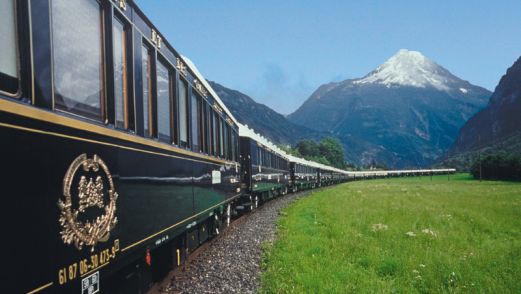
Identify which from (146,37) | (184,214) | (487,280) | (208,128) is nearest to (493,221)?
(487,280)

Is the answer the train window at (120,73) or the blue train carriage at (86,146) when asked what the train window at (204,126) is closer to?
the blue train carriage at (86,146)

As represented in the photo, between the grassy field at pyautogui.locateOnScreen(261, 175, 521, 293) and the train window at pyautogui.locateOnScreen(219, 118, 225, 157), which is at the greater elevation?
the train window at pyautogui.locateOnScreen(219, 118, 225, 157)

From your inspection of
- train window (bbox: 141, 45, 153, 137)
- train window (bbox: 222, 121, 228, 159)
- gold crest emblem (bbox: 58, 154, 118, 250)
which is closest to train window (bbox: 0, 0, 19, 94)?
gold crest emblem (bbox: 58, 154, 118, 250)

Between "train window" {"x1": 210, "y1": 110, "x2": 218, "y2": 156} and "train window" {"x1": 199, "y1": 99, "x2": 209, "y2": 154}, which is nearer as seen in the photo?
"train window" {"x1": 199, "y1": 99, "x2": 209, "y2": 154}

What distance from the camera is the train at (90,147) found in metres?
2.86

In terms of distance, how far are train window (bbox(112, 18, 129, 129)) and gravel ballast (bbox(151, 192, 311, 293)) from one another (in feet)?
10.7

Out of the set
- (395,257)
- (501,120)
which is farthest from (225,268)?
(501,120)

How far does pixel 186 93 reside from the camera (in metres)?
7.95

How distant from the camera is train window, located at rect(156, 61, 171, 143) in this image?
245 inches

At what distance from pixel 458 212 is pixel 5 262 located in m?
18.4

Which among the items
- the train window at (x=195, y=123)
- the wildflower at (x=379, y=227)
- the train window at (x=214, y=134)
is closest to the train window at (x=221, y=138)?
the train window at (x=214, y=134)

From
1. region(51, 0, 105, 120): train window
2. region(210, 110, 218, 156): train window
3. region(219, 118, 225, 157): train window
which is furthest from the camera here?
region(219, 118, 225, 157): train window

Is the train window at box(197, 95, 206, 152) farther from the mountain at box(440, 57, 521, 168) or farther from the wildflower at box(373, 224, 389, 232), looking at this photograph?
the mountain at box(440, 57, 521, 168)

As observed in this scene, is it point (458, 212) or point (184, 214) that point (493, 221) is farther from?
point (184, 214)
